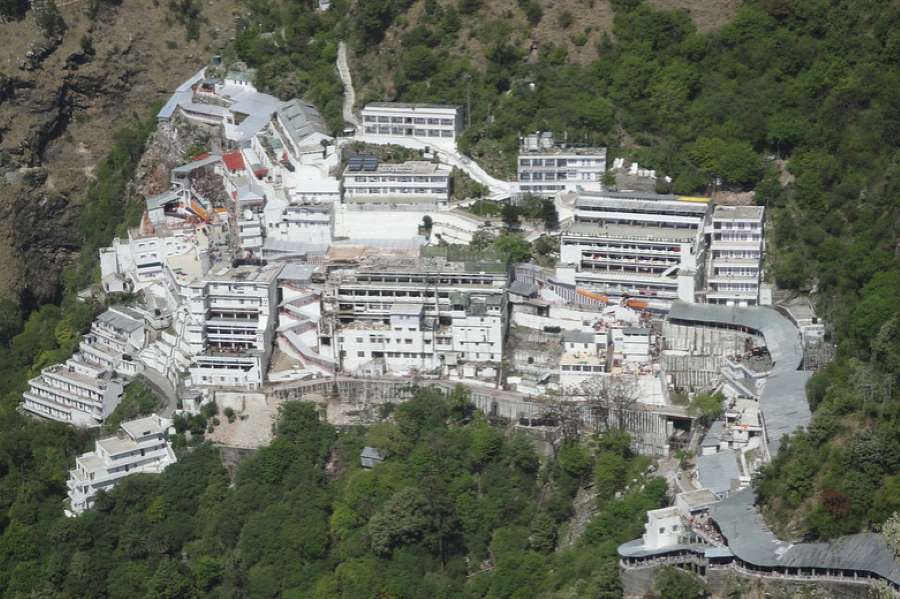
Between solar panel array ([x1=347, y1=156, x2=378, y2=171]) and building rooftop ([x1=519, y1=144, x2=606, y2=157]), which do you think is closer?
building rooftop ([x1=519, y1=144, x2=606, y2=157])

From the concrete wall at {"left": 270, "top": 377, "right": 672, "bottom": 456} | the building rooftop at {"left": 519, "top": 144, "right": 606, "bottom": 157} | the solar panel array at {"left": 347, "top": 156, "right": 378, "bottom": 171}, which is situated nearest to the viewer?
the concrete wall at {"left": 270, "top": 377, "right": 672, "bottom": 456}

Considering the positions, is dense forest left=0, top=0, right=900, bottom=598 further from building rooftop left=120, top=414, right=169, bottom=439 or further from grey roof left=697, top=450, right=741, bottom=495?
grey roof left=697, top=450, right=741, bottom=495

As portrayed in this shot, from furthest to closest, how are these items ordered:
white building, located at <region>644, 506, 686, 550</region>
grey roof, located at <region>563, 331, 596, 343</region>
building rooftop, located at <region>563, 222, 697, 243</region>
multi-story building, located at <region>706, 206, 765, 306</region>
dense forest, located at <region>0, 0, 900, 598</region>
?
building rooftop, located at <region>563, 222, 697, 243</region>, multi-story building, located at <region>706, 206, 765, 306</region>, grey roof, located at <region>563, 331, 596, 343</region>, dense forest, located at <region>0, 0, 900, 598</region>, white building, located at <region>644, 506, 686, 550</region>

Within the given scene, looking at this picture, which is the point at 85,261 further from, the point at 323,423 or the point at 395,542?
the point at 395,542

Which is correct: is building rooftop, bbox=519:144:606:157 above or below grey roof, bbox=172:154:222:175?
above

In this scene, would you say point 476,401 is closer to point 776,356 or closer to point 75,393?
point 776,356

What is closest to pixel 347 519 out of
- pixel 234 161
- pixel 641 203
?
pixel 641 203

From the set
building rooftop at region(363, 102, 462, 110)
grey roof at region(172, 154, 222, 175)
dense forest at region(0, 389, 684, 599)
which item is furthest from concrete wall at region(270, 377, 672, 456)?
building rooftop at region(363, 102, 462, 110)

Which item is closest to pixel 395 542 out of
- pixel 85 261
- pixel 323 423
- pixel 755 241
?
pixel 323 423
